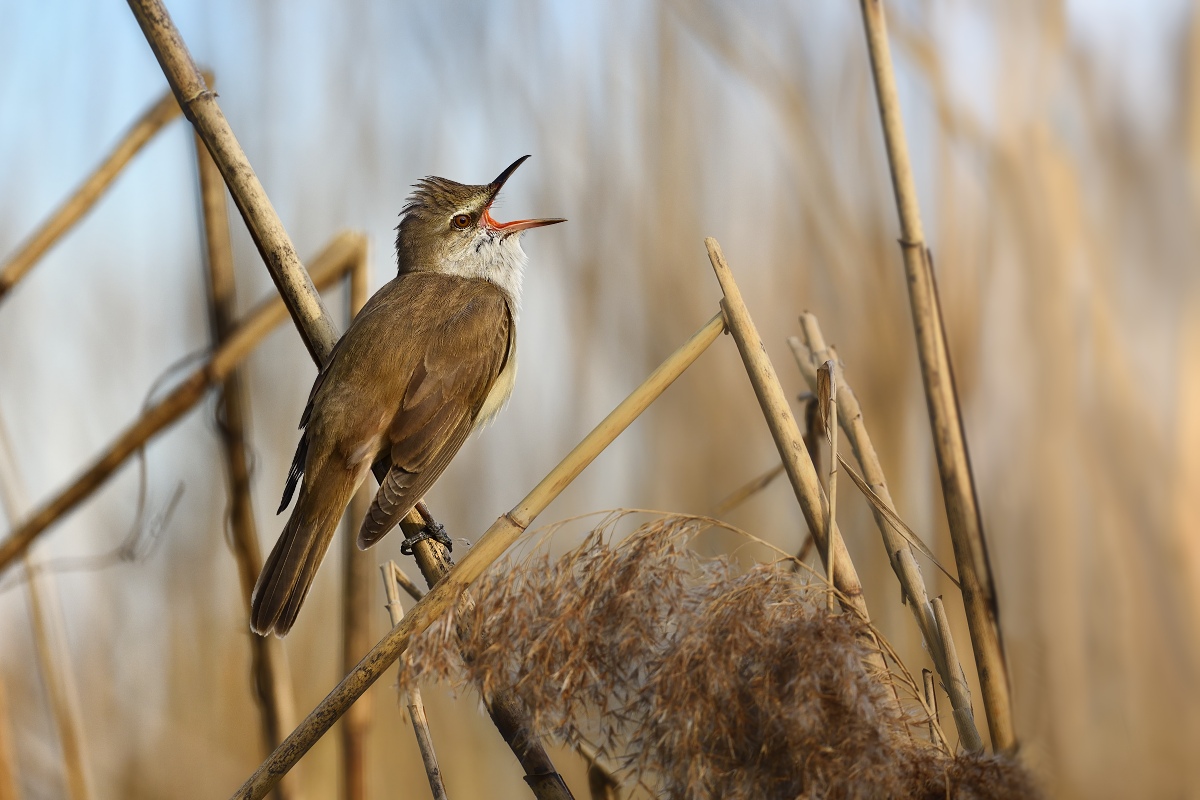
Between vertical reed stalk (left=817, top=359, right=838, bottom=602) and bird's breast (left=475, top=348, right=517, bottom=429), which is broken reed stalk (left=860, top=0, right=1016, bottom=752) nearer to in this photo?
vertical reed stalk (left=817, top=359, right=838, bottom=602)

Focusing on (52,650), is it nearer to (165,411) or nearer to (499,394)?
(165,411)

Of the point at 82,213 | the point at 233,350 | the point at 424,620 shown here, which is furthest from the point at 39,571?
the point at 424,620

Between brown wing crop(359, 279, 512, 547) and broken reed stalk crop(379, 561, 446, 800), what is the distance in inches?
14.0

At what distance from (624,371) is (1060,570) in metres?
1.40

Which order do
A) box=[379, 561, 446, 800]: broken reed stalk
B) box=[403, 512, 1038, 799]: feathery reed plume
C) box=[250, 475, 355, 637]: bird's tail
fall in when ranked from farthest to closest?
box=[250, 475, 355, 637]: bird's tail
box=[379, 561, 446, 800]: broken reed stalk
box=[403, 512, 1038, 799]: feathery reed plume

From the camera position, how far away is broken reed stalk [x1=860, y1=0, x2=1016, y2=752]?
66.6 inches

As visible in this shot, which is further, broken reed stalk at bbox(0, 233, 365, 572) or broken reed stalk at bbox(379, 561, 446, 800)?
broken reed stalk at bbox(0, 233, 365, 572)

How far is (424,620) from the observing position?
1.40m

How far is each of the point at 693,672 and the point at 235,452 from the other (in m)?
1.48

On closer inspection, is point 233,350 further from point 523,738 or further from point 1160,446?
point 1160,446

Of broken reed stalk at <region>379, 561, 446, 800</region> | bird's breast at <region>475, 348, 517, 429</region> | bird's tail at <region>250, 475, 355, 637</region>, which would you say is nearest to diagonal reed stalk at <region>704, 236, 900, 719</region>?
broken reed stalk at <region>379, 561, 446, 800</region>

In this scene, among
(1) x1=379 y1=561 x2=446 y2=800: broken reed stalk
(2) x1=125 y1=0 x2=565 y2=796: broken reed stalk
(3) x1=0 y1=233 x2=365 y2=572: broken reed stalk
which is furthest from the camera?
(3) x1=0 y1=233 x2=365 y2=572: broken reed stalk

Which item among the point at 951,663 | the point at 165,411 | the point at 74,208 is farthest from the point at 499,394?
the point at 951,663

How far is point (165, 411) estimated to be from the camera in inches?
88.0
